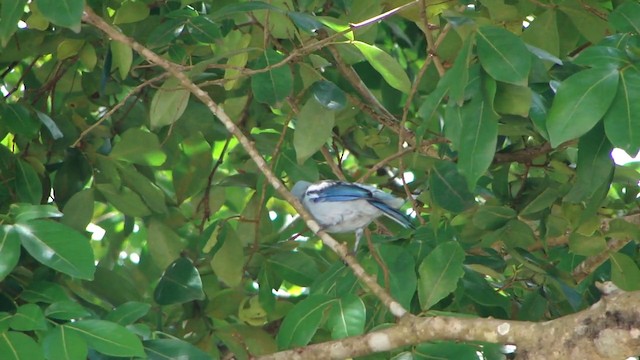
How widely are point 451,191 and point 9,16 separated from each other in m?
1.75

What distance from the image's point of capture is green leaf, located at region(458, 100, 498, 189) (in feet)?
→ 11.2

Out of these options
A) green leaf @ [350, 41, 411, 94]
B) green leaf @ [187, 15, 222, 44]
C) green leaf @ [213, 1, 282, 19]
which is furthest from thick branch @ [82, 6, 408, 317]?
green leaf @ [350, 41, 411, 94]

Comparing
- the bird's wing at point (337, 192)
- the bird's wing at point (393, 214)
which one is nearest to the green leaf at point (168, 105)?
the bird's wing at point (337, 192)

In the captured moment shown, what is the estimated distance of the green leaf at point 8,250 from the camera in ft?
11.2

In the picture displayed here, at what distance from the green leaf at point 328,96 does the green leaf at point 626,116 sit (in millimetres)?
1237

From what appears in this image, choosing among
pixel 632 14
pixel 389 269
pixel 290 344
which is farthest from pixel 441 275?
pixel 632 14

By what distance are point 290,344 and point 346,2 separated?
168 centimetres

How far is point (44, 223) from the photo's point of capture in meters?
3.57

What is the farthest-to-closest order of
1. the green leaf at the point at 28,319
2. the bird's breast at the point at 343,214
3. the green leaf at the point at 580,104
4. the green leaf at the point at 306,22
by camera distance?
the bird's breast at the point at 343,214
the green leaf at the point at 306,22
the green leaf at the point at 28,319
the green leaf at the point at 580,104

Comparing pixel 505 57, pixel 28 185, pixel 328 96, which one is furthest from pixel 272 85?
pixel 28 185

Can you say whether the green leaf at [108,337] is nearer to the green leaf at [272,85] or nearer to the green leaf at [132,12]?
the green leaf at [272,85]

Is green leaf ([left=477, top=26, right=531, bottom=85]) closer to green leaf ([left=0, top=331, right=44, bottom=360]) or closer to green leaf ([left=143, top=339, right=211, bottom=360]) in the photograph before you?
green leaf ([left=143, top=339, right=211, bottom=360])

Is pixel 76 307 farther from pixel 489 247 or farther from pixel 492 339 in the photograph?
pixel 489 247

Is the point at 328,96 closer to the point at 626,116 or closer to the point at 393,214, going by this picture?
the point at 393,214
